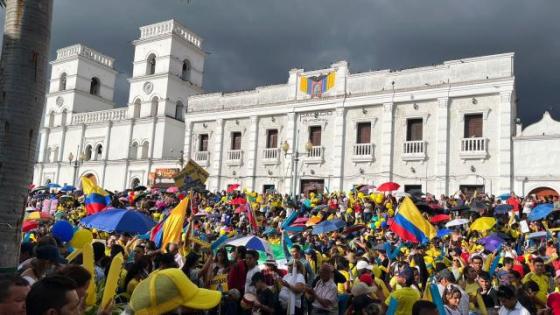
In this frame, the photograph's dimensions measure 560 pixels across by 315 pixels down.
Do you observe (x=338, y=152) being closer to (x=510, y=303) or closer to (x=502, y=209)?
(x=502, y=209)

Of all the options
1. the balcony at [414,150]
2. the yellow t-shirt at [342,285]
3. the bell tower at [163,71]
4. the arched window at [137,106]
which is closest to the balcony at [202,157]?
the bell tower at [163,71]

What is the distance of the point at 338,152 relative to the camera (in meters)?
27.1

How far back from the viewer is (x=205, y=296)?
10.6 ft

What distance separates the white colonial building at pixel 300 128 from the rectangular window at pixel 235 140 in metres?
0.07

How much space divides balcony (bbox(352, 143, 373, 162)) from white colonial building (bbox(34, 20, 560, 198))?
0.18 ft

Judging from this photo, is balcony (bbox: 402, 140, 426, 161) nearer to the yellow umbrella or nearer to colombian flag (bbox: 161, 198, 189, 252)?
the yellow umbrella

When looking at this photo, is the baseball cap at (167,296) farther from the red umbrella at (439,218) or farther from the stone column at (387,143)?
the stone column at (387,143)

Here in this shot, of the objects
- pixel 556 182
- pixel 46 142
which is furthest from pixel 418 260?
pixel 46 142

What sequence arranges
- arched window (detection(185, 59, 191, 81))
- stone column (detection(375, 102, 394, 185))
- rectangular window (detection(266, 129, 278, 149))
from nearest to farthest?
stone column (detection(375, 102, 394, 185)) < rectangular window (detection(266, 129, 278, 149)) < arched window (detection(185, 59, 191, 81))

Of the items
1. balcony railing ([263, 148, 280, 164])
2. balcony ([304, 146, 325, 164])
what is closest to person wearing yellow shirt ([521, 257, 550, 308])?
balcony ([304, 146, 325, 164])

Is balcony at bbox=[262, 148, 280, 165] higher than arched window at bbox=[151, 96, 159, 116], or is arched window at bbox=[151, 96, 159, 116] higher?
arched window at bbox=[151, 96, 159, 116]

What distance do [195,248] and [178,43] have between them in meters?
31.1

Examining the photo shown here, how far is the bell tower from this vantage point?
36719 millimetres

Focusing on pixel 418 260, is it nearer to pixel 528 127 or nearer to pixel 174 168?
pixel 528 127
